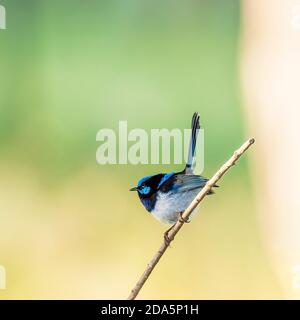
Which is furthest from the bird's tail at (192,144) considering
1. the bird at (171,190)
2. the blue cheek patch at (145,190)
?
the blue cheek patch at (145,190)

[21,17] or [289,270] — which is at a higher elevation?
[21,17]

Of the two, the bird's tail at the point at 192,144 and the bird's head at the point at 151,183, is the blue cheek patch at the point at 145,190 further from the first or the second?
the bird's tail at the point at 192,144

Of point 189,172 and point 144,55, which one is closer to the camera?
point 189,172

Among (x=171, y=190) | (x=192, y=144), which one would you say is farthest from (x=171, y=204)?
(x=192, y=144)

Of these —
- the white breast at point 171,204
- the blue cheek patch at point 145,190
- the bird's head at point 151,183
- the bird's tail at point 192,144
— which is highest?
the bird's tail at point 192,144

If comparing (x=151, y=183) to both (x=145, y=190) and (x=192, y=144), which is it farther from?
(x=192, y=144)

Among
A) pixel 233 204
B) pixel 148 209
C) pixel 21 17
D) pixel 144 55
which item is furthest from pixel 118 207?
Result: pixel 21 17

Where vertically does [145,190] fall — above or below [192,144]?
below

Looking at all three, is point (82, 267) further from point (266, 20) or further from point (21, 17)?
point (266, 20)
